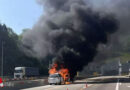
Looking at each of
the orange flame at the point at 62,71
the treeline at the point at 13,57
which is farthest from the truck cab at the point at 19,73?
the orange flame at the point at 62,71

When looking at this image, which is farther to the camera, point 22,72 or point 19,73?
point 19,73

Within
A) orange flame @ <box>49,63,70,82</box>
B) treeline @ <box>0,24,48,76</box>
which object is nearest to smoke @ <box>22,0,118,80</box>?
orange flame @ <box>49,63,70,82</box>

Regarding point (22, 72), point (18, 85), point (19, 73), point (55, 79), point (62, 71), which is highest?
point (62, 71)

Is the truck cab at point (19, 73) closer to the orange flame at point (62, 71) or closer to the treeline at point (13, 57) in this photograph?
the treeline at point (13, 57)

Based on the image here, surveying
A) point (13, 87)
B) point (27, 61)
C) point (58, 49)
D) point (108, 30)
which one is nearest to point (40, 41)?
point (58, 49)

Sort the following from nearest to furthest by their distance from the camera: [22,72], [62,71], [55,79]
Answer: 1. [55,79]
2. [62,71]
3. [22,72]

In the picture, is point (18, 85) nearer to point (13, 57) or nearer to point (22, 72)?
point (22, 72)

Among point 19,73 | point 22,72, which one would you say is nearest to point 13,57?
point 19,73

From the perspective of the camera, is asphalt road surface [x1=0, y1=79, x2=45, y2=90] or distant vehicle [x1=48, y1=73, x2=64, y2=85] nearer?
asphalt road surface [x1=0, y1=79, x2=45, y2=90]

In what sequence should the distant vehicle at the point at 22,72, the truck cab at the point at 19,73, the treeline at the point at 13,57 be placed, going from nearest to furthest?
the distant vehicle at the point at 22,72 < the truck cab at the point at 19,73 < the treeline at the point at 13,57

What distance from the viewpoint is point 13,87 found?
977 inches

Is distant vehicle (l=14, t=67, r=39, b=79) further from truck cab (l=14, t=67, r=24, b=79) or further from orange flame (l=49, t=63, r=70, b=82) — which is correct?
orange flame (l=49, t=63, r=70, b=82)

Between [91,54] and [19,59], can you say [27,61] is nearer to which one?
[19,59]

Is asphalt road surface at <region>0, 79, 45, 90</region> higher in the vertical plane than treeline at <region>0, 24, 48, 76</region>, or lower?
lower
